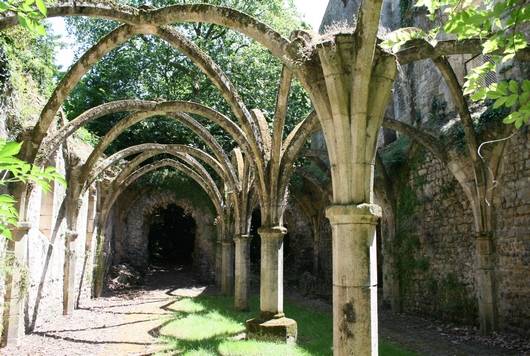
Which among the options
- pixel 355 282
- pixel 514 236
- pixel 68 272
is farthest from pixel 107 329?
pixel 514 236

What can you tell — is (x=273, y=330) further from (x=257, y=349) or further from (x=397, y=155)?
(x=397, y=155)

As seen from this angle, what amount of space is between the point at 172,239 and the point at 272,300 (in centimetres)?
1706

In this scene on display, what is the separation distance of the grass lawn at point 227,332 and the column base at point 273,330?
20 centimetres

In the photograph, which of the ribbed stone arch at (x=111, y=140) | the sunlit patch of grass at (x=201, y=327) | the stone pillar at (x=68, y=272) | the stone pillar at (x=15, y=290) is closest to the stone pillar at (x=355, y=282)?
the sunlit patch of grass at (x=201, y=327)

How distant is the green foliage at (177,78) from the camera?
1744 cm

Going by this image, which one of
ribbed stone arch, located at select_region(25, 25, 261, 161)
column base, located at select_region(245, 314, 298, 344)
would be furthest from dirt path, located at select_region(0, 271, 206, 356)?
ribbed stone arch, located at select_region(25, 25, 261, 161)

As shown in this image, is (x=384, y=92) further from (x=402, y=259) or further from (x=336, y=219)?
(x=402, y=259)

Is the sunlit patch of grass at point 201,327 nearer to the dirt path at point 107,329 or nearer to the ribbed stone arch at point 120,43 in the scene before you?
the dirt path at point 107,329

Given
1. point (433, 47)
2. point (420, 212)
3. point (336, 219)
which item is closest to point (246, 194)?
point (420, 212)

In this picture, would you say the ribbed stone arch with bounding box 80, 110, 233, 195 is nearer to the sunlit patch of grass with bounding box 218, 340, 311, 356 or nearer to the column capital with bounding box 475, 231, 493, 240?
the sunlit patch of grass with bounding box 218, 340, 311, 356

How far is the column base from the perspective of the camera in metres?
7.33

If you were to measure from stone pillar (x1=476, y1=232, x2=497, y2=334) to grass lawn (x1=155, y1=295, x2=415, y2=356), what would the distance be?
2.04 m

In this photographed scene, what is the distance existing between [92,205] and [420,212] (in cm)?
897

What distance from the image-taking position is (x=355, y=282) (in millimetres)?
3811
